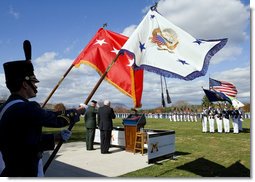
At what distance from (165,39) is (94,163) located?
3.31 metres

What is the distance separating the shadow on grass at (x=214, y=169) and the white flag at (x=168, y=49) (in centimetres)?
204

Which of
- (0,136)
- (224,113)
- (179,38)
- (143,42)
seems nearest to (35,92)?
(0,136)

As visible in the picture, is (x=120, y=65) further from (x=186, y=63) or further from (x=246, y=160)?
(x=246, y=160)

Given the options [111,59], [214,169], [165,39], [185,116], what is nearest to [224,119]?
[214,169]

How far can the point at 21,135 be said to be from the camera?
2.23m

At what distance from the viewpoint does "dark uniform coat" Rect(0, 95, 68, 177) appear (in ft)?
7.30

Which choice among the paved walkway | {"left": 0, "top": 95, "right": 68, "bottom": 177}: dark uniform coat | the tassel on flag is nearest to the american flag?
the paved walkway

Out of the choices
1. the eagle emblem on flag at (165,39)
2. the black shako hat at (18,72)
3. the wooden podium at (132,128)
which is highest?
the eagle emblem on flag at (165,39)

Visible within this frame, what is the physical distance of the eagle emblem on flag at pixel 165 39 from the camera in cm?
512

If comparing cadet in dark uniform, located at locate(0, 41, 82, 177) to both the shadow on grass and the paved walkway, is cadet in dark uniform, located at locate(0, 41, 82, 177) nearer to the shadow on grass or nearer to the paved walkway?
the paved walkway

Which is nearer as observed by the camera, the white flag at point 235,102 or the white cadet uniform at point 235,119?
the white flag at point 235,102

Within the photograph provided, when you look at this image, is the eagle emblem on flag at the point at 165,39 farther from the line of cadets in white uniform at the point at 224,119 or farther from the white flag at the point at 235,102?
the line of cadets in white uniform at the point at 224,119

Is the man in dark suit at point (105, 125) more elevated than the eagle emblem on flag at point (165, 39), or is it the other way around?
the eagle emblem on flag at point (165, 39)

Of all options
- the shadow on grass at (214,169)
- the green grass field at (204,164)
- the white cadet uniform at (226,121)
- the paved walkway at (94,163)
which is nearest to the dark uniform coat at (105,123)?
the paved walkway at (94,163)
